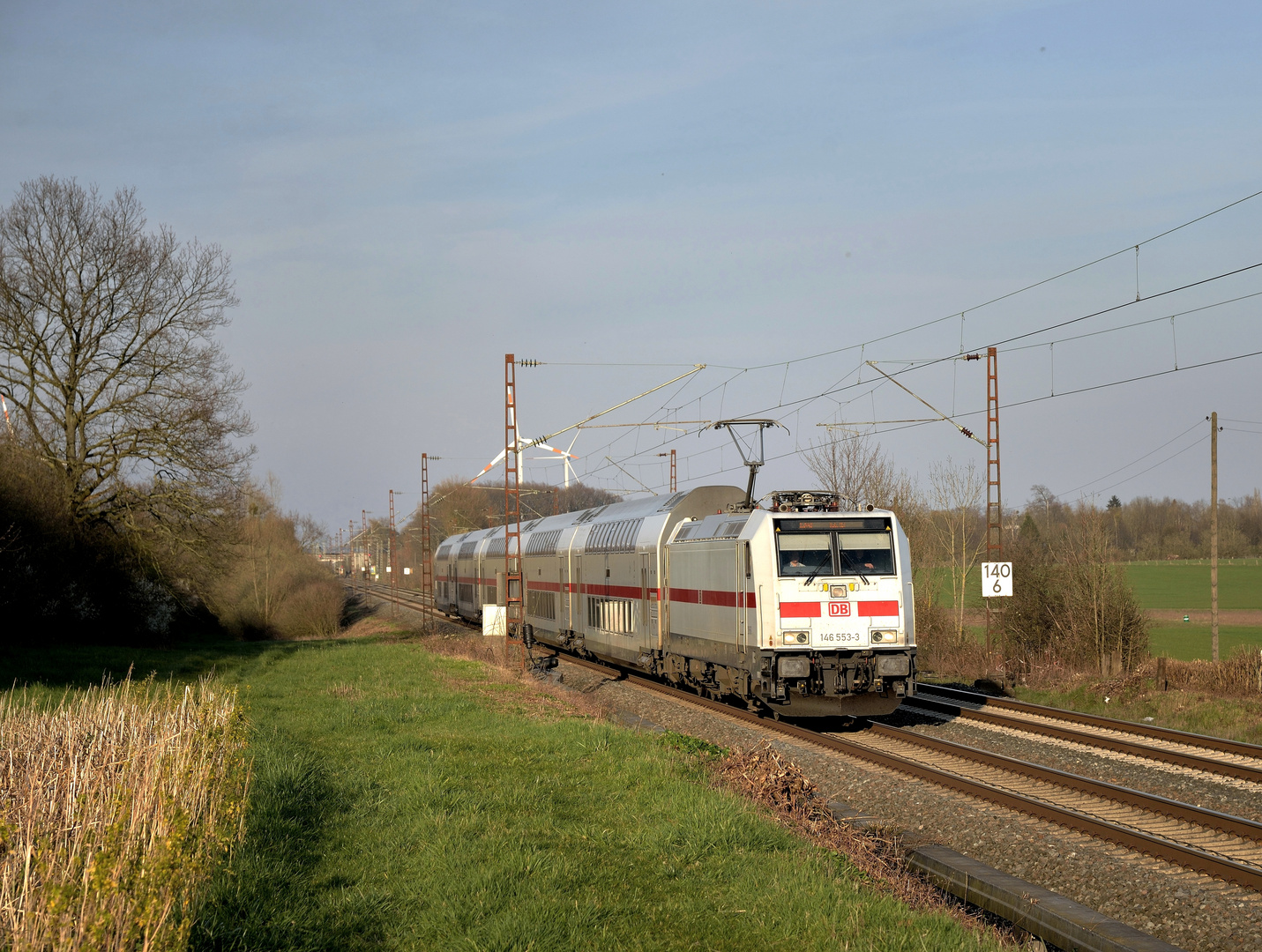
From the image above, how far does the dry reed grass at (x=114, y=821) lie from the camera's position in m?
5.01

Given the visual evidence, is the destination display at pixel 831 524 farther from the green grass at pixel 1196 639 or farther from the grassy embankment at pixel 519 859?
the green grass at pixel 1196 639

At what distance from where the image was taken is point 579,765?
1198 cm

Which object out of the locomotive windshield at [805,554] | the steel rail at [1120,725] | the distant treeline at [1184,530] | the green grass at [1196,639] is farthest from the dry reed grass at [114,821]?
the distant treeline at [1184,530]

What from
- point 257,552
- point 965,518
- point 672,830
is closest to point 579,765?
point 672,830

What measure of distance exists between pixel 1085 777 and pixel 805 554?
506 cm

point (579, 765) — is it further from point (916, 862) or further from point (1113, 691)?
point (1113, 691)

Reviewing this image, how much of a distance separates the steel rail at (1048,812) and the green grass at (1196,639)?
2007cm

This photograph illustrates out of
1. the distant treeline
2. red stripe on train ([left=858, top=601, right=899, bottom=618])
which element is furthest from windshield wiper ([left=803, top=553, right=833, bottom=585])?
the distant treeline

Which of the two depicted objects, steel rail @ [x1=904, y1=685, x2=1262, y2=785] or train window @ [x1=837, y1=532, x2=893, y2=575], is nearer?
steel rail @ [x1=904, y1=685, x2=1262, y2=785]

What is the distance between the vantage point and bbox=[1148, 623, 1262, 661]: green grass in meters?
33.1

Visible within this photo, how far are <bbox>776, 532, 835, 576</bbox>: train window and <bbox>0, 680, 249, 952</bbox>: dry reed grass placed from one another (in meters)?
8.10

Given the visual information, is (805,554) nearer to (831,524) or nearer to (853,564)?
(831,524)

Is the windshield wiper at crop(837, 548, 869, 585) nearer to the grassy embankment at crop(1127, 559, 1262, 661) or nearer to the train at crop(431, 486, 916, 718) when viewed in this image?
the train at crop(431, 486, 916, 718)

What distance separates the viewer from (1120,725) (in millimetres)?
15797
